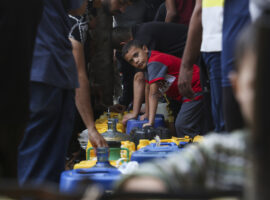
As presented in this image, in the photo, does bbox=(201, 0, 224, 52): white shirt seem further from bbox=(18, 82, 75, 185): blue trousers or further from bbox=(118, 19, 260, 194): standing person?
bbox=(118, 19, 260, 194): standing person

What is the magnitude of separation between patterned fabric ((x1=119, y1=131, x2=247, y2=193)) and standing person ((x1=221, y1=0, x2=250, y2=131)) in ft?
1.37

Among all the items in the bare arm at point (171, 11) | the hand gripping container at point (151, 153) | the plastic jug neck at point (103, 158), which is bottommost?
the hand gripping container at point (151, 153)

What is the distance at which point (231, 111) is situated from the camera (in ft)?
4.05

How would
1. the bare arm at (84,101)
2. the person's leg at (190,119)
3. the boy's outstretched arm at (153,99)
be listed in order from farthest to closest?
the boy's outstretched arm at (153,99), the person's leg at (190,119), the bare arm at (84,101)

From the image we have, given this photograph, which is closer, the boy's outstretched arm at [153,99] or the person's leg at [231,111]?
the person's leg at [231,111]

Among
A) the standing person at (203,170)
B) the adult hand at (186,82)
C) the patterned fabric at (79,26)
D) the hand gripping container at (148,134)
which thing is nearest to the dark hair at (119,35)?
the hand gripping container at (148,134)

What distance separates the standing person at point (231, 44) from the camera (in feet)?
3.95

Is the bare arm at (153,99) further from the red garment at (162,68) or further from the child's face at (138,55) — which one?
the child's face at (138,55)

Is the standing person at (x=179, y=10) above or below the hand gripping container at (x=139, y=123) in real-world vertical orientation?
above

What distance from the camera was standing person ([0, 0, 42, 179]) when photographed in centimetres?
93

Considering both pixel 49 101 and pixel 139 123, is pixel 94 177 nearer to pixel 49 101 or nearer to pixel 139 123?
pixel 49 101

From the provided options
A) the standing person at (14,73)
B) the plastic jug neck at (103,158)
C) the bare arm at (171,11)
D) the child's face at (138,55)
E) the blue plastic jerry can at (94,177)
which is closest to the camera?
the standing person at (14,73)

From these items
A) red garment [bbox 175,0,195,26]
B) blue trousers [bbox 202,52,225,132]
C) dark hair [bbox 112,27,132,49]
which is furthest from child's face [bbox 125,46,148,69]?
blue trousers [bbox 202,52,225,132]

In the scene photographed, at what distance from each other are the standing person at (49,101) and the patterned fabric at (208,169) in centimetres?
115
